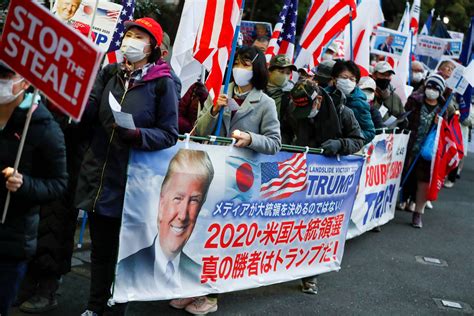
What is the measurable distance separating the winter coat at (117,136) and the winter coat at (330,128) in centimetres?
212

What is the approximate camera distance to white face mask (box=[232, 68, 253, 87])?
5.35 meters

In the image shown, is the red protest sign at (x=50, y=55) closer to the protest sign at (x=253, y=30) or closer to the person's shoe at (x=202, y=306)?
the person's shoe at (x=202, y=306)

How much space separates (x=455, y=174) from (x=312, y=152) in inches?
368

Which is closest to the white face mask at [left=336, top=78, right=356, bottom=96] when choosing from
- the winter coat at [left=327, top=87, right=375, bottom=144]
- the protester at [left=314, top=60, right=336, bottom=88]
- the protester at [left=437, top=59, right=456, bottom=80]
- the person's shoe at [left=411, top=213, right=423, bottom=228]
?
the protester at [left=314, top=60, right=336, bottom=88]

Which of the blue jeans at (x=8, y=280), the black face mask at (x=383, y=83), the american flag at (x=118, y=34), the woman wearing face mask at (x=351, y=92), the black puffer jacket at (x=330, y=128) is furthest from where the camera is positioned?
the black face mask at (x=383, y=83)

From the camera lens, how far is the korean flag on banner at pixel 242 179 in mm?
5246

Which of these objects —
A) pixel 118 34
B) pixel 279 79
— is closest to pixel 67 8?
pixel 118 34

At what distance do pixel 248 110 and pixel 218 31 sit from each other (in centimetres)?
65

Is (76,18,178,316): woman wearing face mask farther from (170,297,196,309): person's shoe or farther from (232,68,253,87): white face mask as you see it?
(170,297,196,309): person's shoe

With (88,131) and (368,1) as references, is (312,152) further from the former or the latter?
(368,1)

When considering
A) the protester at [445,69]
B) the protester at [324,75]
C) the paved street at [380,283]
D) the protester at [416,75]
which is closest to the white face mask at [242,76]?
A: the paved street at [380,283]

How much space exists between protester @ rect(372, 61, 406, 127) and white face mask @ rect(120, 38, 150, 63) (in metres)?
5.86

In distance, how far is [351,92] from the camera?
7.45 metres

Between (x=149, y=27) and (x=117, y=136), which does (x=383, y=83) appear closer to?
(x=149, y=27)
